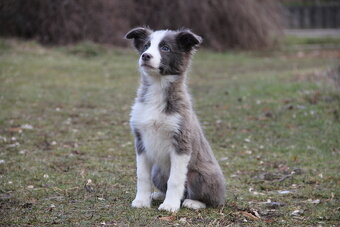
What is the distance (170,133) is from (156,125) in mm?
154

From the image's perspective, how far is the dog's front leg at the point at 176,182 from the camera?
5.75 meters

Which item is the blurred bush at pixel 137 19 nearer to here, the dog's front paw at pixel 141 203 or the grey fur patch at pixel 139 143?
the grey fur patch at pixel 139 143

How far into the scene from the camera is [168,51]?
234 inches

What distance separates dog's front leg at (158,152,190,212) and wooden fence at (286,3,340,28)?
33.3 metres

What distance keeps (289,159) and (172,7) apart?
1442 centimetres

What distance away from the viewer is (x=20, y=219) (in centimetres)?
540

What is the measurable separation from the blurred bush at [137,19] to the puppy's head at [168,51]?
1427 centimetres

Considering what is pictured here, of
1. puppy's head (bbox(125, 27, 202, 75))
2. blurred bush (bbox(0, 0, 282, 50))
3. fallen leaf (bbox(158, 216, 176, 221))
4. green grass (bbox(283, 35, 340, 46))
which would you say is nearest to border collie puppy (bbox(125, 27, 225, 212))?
puppy's head (bbox(125, 27, 202, 75))

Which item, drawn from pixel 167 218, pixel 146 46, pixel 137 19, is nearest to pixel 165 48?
pixel 146 46

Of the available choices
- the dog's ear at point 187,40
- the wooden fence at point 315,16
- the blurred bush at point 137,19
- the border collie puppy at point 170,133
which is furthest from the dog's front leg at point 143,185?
the wooden fence at point 315,16

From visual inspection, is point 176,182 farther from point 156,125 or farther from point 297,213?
point 297,213

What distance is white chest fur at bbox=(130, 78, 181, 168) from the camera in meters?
5.75

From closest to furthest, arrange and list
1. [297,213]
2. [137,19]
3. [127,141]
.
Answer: [297,213]
[127,141]
[137,19]

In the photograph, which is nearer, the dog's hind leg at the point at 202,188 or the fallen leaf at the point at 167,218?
the fallen leaf at the point at 167,218
